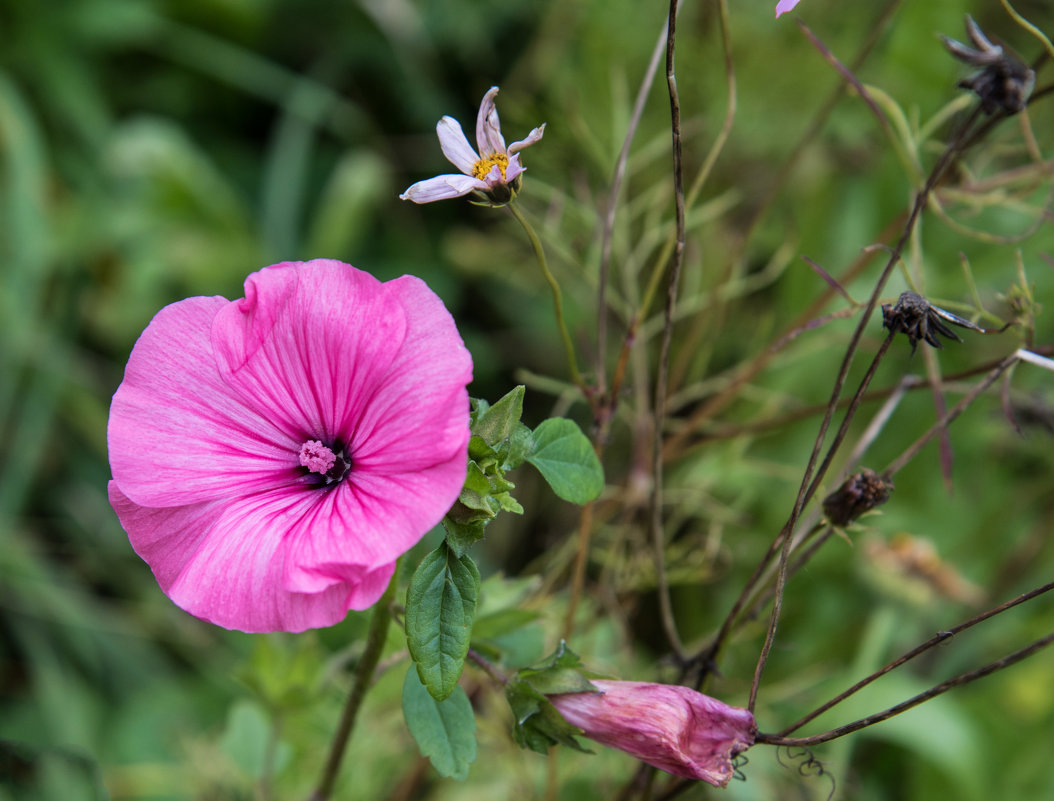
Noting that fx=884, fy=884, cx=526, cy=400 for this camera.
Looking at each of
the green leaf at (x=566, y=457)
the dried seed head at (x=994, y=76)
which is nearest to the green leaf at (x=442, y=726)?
the green leaf at (x=566, y=457)

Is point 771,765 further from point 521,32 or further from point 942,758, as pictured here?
point 521,32

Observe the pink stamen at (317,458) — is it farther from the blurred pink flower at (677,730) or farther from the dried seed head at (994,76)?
the dried seed head at (994,76)

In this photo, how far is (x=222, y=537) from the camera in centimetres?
42

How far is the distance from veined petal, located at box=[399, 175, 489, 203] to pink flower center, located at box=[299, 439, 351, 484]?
146 millimetres

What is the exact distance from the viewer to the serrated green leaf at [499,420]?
0.40 metres

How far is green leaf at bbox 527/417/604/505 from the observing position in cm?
44

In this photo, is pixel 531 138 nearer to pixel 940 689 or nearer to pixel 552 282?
pixel 552 282

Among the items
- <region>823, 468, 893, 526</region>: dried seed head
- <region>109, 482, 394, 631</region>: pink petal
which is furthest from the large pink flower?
<region>823, 468, 893, 526</region>: dried seed head

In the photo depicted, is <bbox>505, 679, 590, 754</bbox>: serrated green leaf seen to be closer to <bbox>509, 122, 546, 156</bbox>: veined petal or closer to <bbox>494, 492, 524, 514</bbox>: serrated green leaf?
<bbox>494, 492, 524, 514</bbox>: serrated green leaf

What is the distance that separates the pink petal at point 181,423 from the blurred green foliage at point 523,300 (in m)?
0.30

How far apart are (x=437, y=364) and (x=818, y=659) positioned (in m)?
0.83

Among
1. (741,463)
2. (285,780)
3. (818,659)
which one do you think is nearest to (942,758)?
(818,659)

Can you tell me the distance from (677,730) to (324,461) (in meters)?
0.22

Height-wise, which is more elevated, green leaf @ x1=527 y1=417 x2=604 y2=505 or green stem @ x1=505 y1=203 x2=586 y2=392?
green stem @ x1=505 y1=203 x2=586 y2=392
